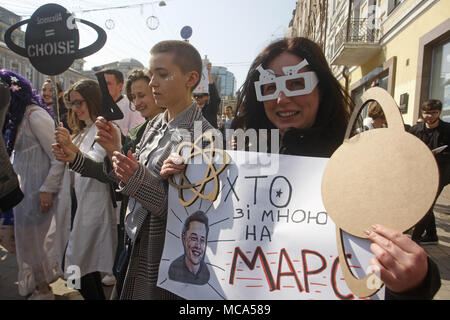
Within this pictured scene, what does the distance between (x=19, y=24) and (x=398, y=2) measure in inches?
362

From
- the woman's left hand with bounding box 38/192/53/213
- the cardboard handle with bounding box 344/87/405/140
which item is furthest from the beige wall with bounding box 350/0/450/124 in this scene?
the woman's left hand with bounding box 38/192/53/213

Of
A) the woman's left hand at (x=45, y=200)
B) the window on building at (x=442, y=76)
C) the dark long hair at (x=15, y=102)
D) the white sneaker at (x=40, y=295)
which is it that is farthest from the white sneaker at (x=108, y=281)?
the window on building at (x=442, y=76)

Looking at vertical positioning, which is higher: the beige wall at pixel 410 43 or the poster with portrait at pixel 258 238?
the beige wall at pixel 410 43

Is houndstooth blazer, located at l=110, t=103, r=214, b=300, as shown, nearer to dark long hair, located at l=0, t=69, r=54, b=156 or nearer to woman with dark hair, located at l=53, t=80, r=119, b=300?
woman with dark hair, located at l=53, t=80, r=119, b=300

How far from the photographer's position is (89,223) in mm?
1935

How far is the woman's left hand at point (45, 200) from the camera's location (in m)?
2.08

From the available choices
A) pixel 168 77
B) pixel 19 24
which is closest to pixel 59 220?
pixel 19 24

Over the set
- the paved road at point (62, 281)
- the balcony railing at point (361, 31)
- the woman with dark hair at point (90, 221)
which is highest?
the balcony railing at point (361, 31)

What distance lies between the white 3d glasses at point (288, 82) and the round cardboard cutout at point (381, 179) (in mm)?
212

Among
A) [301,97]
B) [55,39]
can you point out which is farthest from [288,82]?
[55,39]

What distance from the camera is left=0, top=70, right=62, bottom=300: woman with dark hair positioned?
6.74 ft

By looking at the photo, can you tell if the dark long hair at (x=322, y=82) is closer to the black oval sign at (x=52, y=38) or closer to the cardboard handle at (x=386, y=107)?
the cardboard handle at (x=386, y=107)
